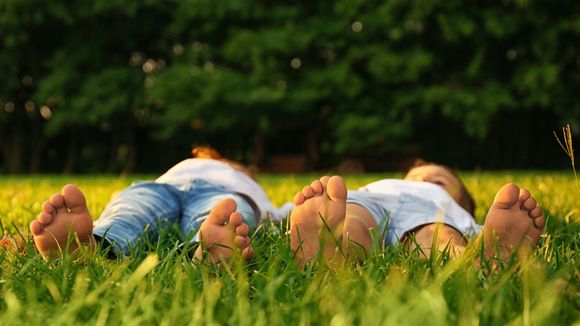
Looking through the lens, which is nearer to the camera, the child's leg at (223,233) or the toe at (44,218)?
the child's leg at (223,233)

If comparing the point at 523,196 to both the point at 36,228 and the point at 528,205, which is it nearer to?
the point at 528,205

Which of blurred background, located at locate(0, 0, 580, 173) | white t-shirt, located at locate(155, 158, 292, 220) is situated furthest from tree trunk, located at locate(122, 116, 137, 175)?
white t-shirt, located at locate(155, 158, 292, 220)

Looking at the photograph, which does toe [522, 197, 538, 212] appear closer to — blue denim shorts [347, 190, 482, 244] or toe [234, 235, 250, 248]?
blue denim shorts [347, 190, 482, 244]

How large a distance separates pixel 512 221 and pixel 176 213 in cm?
136

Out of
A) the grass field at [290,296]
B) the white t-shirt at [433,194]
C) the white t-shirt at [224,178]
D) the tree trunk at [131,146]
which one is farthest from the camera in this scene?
the tree trunk at [131,146]

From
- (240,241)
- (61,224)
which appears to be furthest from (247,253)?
(61,224)

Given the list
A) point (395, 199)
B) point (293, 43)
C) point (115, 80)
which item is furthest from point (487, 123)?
point (395, 199)

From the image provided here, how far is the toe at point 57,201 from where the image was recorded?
1.92m

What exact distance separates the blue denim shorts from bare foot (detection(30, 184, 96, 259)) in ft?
2.96

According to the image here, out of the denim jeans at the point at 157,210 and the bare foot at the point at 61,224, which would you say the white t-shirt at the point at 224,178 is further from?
the bare foot at the point at 61,224

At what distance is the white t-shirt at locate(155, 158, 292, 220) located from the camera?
288 cm

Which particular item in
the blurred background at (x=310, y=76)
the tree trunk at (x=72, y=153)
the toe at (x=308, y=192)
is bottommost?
the tree trunk at (x=72, y=153)

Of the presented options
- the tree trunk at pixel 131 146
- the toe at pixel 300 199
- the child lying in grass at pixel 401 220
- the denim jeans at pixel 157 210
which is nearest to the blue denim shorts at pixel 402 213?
the child lying in grass at pixel 401 220

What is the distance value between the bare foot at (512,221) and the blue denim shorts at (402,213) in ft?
1.49
